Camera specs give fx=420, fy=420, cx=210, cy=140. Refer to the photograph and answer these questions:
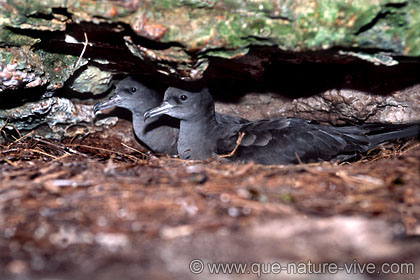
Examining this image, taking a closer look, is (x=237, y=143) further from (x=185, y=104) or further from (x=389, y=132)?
(x=389, y=132)

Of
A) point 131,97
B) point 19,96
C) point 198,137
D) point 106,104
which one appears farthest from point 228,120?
point 19,96

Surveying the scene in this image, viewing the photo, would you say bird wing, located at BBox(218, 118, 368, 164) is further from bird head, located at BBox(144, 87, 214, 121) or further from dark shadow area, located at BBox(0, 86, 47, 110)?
dark shadow area, located at BBox(0, 86, 47, 110)

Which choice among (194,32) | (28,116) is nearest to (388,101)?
(194,32)

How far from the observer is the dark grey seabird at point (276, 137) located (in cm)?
385

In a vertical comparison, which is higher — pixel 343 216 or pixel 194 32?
pixel 194 32

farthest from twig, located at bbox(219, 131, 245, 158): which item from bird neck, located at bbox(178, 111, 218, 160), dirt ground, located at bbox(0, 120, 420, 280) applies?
dirt ground, located at bbox(0, 120, 420, 280)

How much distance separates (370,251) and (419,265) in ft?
0.89

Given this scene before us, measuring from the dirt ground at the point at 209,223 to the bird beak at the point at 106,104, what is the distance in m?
1.89

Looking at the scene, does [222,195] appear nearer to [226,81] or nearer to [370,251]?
[370,251]

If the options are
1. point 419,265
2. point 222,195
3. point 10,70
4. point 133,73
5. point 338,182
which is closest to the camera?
point 419,265

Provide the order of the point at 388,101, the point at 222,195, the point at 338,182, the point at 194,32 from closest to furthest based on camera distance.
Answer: the point at 222,195 → the point at 338,182 → the point at 194,32 → the point at 388,101

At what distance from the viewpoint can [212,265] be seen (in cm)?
201

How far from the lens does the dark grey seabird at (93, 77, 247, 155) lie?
15.6ft

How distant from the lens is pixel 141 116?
498cm
